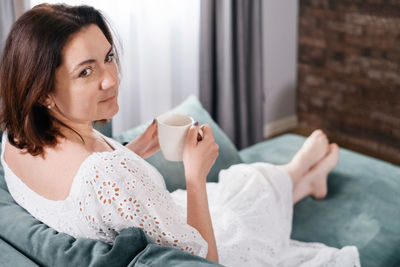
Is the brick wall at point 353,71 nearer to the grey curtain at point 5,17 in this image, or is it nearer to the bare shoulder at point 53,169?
the grey curtain at point 5,17

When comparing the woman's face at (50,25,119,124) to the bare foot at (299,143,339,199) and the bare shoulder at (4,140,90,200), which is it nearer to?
the bare shoulder at (4,140,90,200)

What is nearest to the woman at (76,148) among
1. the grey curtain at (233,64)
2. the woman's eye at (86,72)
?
the woman's eye at (86,72)

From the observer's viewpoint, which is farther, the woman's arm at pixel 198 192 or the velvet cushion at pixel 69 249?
the woman's arm at pixel 198 192

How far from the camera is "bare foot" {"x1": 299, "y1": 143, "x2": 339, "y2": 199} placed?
1.91 meters

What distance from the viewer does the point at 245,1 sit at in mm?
2762

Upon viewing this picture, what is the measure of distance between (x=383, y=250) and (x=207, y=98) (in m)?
1.41

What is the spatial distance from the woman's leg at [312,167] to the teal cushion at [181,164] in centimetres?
22

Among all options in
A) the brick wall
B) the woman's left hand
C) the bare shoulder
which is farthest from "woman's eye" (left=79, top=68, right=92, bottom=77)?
the brick wall

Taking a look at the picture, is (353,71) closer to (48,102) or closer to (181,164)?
(181,164)

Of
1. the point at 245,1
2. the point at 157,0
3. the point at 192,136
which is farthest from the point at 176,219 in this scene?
the point at 245,1

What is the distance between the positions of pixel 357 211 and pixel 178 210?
86 centimetres

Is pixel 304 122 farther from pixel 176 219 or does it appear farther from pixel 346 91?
pixel 176 219

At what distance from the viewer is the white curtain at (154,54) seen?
2521 millimetres

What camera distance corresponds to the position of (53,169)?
3.71 ft
